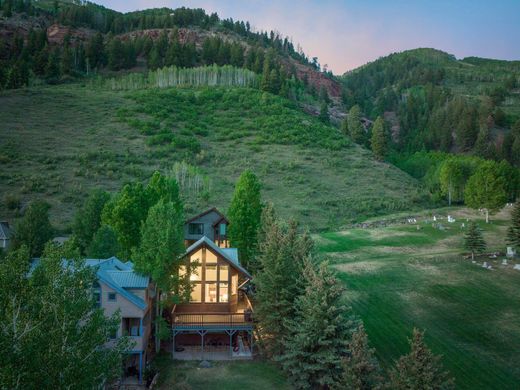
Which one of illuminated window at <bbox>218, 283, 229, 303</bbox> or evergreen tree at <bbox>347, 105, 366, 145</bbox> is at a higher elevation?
evergreen tree at <bbox>347, 105, 366, 145</bbox>

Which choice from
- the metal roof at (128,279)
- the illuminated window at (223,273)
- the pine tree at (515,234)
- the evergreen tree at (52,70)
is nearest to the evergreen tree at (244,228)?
the illuminated window at (223,273)

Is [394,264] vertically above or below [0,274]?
below

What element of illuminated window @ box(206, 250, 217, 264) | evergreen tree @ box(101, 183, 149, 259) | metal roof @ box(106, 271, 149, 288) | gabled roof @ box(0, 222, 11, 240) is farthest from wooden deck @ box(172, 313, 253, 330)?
gabled roof @ box(0, 222, 11, 240)

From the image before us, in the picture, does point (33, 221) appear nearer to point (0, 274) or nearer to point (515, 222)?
point (0, 274)

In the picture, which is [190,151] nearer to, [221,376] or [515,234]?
[515,234]

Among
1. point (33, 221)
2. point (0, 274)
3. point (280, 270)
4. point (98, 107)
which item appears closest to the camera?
point (0, 274)

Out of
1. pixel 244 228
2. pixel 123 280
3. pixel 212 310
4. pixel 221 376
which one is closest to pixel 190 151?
pixel 244 228

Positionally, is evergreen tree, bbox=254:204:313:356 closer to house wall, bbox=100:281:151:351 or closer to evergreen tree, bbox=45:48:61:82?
A: house wall, bbox=100:281:151:351

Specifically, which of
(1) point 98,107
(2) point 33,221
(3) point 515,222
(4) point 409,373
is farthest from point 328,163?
(4) point 409,373
